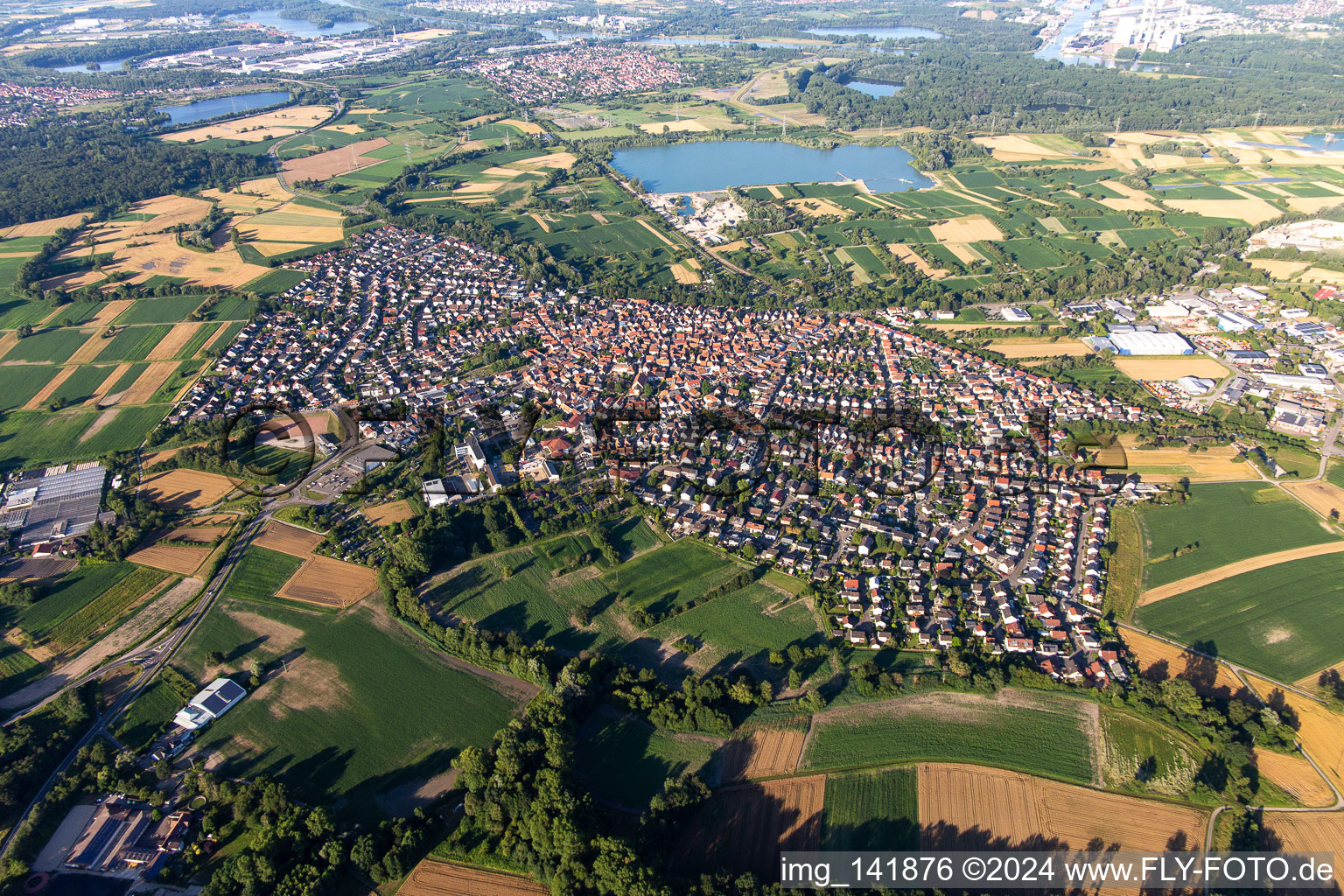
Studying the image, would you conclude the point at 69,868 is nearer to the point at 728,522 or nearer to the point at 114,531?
the point at 114,531

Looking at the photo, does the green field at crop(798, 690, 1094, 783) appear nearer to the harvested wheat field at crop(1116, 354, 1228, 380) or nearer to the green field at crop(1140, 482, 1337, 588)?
the green field at crop(1140, 482, 1337, 588)

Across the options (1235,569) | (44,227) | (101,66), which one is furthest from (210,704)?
(101,66)

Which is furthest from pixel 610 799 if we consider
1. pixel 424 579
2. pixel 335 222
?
pixel 335 222

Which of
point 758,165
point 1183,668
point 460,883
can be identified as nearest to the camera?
point 460,883

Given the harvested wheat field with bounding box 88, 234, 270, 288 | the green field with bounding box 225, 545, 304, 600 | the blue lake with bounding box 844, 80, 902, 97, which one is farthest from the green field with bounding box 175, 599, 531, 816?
the blue lake with bounding box 844, 80, 902, 97

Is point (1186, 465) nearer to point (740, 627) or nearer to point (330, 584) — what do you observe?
point (740, 627)

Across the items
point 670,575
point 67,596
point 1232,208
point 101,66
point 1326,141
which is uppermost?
point 101,66

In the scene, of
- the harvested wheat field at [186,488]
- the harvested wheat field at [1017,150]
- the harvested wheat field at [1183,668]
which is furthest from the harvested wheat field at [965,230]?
the harvested wheat field at [186,488]

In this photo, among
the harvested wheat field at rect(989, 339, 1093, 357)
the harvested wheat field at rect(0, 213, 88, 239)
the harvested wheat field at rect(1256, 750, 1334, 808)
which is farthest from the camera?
the harvested wheat field at rect(0, 213, 88, 239)
